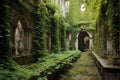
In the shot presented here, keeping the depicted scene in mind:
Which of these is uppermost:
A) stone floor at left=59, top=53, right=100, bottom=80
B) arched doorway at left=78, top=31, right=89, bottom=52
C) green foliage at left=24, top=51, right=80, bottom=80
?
arched doorway at left=78, top=31, right=89, bottom=52

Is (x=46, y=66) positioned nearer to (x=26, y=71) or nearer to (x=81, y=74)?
(x=26, y=71)

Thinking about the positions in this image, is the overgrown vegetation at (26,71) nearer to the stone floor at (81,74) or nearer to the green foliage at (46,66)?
the green foliage at (46,66)

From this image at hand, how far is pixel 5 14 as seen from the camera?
6.80 m

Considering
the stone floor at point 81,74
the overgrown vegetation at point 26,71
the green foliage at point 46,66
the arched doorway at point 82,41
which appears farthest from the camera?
the arched doorway at point 82,41

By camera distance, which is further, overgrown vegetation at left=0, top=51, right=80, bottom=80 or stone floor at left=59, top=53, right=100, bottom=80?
stone floor at left=59, top=53, right=100, bottom=80

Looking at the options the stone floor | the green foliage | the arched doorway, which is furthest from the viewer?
the arched doorway

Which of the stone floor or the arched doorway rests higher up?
the arched doorway

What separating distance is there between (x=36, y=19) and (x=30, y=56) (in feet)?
7.82

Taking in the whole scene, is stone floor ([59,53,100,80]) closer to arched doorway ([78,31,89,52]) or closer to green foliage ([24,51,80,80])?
green foliage ([24,51,80,80])

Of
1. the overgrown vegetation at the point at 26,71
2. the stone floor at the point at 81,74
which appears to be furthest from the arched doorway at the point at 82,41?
the overgrown vegetation at the point at 26,71

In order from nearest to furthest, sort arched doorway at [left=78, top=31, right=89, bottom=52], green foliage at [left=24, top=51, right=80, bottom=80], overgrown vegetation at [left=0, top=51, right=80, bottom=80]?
overgrown vegetation at [left=0, top=51, right=80, bottom=80] → green foliage at [left=24, top=51, right=80, bottom=80] → arched doorway at [left=78, top=31, right=89, bottom=52]

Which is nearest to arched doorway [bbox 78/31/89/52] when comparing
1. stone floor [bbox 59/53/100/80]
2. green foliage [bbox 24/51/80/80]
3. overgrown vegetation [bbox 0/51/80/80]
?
stone floor [bbox 59/53/100/80]

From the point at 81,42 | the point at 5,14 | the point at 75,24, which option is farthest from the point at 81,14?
the point at 5,14

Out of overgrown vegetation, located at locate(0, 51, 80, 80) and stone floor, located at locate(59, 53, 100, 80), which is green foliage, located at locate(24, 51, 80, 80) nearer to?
overgrown vegetation, located at locate(0, 51, 80, 80)
